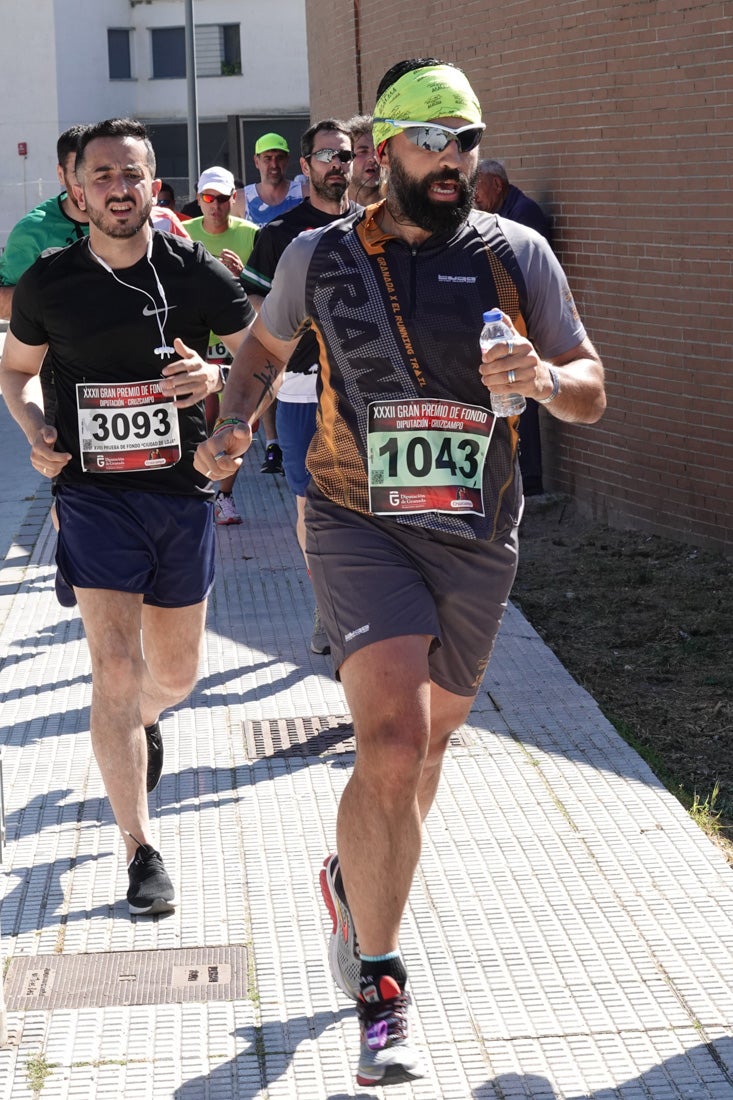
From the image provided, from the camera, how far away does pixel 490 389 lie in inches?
142

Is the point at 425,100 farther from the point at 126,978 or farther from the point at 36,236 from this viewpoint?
the point at 36,236

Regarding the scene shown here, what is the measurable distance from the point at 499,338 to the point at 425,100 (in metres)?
0.76

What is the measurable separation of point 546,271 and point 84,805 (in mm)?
2603

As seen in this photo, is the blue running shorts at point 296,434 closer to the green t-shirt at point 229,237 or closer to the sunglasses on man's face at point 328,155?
the sunglasses on man's face at point 328,155

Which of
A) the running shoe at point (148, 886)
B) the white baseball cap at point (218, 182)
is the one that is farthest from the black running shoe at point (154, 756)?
the white baseball cap at point (218, 182)

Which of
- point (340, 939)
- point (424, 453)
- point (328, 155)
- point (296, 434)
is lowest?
point (340, 939)

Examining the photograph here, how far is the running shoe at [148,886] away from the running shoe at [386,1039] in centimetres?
109

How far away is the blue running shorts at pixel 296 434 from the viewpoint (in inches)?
286

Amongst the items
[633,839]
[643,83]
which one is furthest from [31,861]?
[643,83]

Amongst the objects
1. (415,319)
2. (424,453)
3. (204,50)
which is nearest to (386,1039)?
(424,453)

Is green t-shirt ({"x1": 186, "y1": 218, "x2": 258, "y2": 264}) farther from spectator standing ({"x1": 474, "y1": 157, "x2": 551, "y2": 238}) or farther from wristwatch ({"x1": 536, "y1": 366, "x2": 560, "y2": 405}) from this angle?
wristwatch ({"x1": 536, "y1": 366, "x2": 560, "y2": 405})

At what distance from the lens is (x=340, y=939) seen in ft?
12.7

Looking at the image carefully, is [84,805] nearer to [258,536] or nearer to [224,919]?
[224,919]

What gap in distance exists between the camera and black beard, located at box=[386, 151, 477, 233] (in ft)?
12.9
